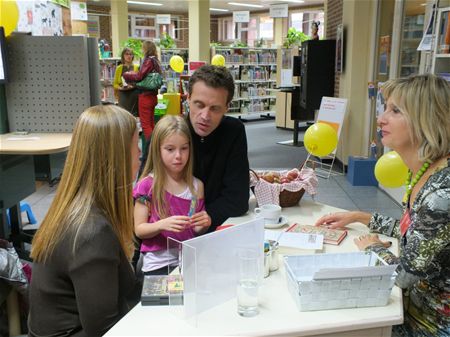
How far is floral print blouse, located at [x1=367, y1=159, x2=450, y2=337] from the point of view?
133cm

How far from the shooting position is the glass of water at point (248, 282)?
1.23m

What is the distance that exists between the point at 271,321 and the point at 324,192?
4.07 m

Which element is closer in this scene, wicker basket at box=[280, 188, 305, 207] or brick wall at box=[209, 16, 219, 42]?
wicker basket at box=[280, 188, 305, 207]

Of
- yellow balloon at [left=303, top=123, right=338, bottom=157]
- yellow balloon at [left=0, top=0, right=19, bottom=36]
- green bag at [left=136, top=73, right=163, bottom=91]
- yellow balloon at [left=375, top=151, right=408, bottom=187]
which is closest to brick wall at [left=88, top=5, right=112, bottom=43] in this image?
green bag at [left=136, top=73, right=163, bottom=91]

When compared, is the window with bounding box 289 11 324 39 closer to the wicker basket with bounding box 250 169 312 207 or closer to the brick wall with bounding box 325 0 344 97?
the brick wall with bounding box 325 0 344 97

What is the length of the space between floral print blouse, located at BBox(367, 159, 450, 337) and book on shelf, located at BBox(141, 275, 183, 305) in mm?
671

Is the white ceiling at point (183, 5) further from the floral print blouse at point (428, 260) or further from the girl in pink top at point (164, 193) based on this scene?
the floral print blouse at point (428, 260)

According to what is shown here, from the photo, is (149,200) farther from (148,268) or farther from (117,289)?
(117,289)

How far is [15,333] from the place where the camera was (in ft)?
Result: 7.04

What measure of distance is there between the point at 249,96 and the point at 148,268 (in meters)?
10.1

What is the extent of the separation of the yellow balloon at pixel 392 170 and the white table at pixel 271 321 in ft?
5.71

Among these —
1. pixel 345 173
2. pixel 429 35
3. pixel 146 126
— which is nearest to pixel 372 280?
pixel 429 35

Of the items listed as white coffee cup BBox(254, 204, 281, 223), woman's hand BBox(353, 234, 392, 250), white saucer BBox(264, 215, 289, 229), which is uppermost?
white coffee cup BBox(254, 204, 281, 223)

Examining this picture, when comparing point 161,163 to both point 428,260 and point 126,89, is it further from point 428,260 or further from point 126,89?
point 126,89
